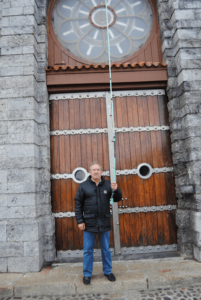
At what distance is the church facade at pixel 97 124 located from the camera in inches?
143

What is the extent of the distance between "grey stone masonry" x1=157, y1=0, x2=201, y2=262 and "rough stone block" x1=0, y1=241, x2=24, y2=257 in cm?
Answer: 262

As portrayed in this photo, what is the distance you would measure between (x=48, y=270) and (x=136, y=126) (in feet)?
9.42

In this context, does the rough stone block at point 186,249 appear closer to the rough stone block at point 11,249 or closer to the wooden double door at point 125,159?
the wooden double door at point 125,159

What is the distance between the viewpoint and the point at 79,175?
4.03m

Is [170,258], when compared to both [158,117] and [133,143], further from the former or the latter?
[158,117]

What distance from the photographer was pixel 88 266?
292 cm

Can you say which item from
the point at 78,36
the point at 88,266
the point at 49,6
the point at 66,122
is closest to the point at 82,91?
the point at 66,122

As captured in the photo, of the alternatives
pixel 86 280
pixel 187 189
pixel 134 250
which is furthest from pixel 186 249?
pixel 86 280

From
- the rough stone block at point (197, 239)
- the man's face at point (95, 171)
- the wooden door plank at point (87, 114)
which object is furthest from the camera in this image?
the wooden door plank at point (87, 114)

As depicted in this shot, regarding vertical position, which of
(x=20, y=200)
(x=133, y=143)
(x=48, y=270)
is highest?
(x=133, y=143)

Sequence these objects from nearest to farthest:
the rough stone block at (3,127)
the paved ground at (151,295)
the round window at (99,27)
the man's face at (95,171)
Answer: the paved ground at (151,295)
the man's face at (95,171)
the rough stone block at (3,127)
the round window at (99,27)

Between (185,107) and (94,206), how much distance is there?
2.33 m

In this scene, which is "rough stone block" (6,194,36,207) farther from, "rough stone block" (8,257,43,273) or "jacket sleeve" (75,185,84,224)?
"jacket sleeve" (75,185,84,224)

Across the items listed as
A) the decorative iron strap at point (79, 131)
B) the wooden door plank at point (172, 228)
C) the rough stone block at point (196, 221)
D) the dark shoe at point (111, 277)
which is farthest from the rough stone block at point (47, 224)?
the rough stone block at point (196, 221)
